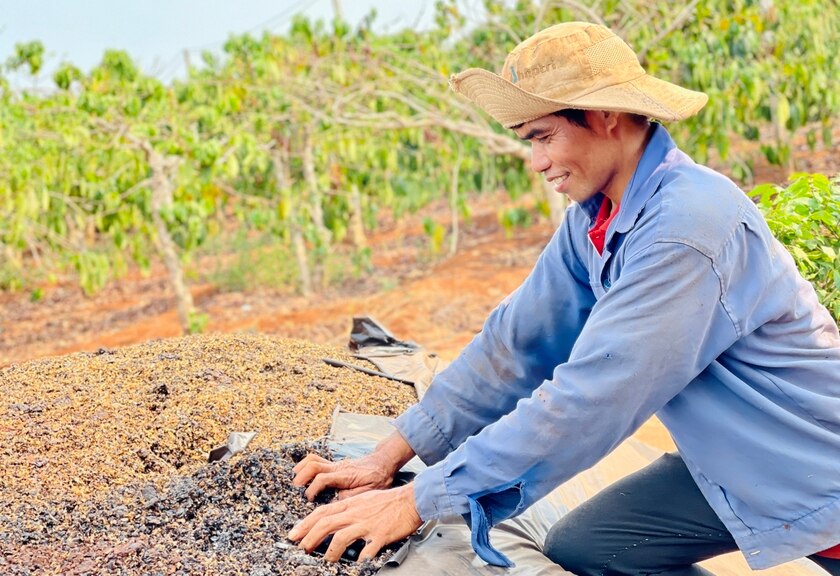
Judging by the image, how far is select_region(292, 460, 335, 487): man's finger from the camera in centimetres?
201

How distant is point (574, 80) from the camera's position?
1.62 m

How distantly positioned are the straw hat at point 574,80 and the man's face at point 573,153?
3cm

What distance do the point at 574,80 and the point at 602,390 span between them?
0.54m

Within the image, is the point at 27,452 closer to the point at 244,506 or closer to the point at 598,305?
the point at 244,506

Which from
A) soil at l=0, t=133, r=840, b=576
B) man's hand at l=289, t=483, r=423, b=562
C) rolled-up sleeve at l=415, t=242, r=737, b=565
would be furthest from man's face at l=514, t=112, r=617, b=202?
soil at l=0, t=133, r=840, b=576

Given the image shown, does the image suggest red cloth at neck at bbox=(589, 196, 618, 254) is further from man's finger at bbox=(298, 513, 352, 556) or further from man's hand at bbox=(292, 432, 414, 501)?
man's finger at bbox=(298, 513, 352, 556)

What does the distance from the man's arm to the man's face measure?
0.24 meters

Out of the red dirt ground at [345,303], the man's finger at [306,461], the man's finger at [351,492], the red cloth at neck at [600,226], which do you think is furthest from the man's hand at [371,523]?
the red dirt ground at [345,303]

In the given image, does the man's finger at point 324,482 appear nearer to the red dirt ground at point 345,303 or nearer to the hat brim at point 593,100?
the hat brim at point 593,100

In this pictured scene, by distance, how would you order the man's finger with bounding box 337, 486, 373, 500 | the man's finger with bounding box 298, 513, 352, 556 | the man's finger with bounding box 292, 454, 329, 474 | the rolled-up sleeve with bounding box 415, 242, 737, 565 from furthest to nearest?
1. the man's finger with bounding box 292, 454, 329, 474
2. the man's finger with bounding box 337, 486, 373, 500
3. the man's finger with bounding box 298, 513, 352, 556
4. the rolled-up sleeve with bounding box 415, 242, 737, 565

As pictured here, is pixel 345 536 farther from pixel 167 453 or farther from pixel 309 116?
pixel 309 116

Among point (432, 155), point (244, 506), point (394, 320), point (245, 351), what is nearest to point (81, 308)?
point (432, 155)

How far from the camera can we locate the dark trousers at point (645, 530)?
1889mm

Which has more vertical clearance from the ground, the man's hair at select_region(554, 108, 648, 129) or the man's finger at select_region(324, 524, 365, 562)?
the man's hair at select_region(554, 108, 648, 129)
